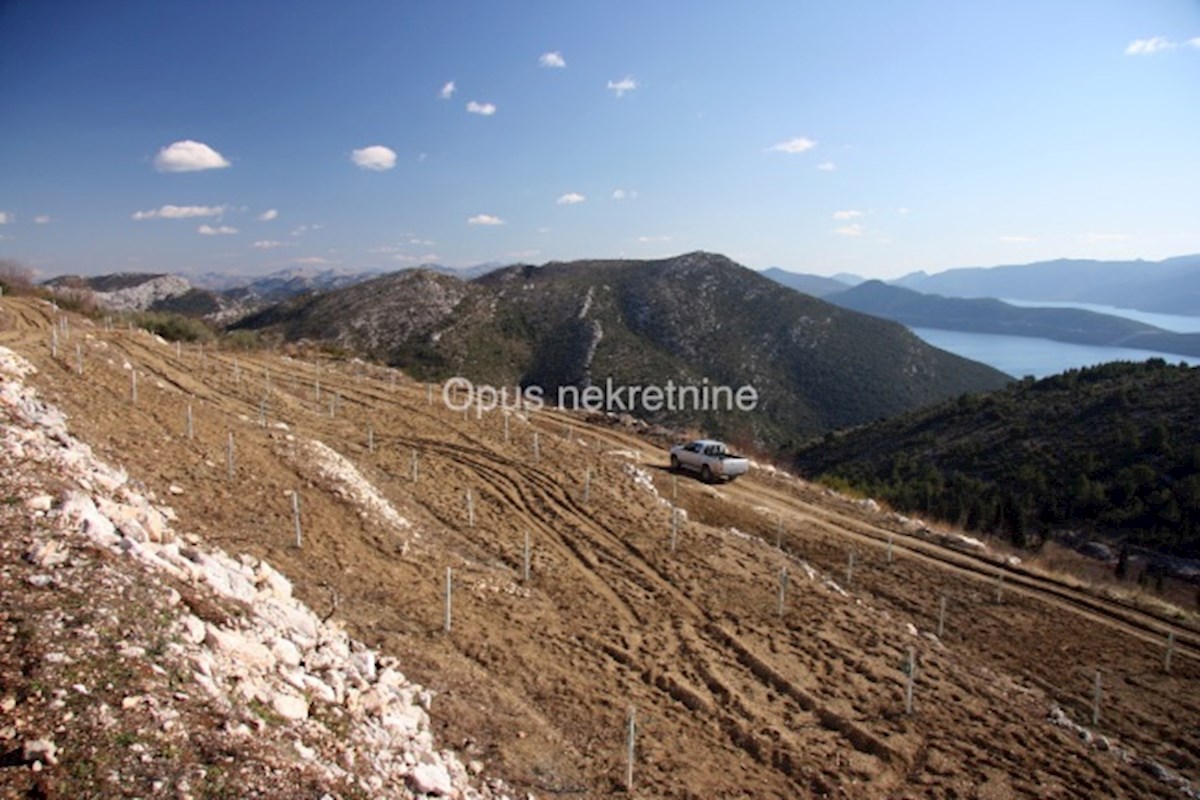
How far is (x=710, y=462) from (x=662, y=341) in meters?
64.9

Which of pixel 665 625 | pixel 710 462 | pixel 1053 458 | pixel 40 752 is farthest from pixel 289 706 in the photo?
pixel 1053 458

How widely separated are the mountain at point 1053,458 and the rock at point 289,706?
2785 cm

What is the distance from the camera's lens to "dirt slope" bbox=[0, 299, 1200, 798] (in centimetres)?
862

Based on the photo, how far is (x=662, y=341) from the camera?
8900cm

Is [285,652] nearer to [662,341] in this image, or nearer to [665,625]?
[665,625]

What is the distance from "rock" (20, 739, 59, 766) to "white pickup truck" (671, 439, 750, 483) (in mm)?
21983

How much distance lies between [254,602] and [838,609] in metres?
10.8

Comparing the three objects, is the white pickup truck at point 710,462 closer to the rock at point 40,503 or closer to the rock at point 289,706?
the rock at point 289,706

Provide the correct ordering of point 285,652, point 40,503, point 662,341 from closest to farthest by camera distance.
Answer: point 285,652 → point 40,503 → point 662,341

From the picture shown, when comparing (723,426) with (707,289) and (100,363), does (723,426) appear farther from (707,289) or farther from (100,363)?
(100,363)

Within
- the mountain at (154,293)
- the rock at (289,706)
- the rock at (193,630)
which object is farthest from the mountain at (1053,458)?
the mountain at (154,293)

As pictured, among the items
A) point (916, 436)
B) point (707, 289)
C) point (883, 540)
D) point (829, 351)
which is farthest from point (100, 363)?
point (707, 289)

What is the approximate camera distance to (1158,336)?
594ft

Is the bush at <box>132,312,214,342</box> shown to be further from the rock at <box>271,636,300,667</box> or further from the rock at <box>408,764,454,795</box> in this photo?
the rock at <box>408,764,454,795</box>
